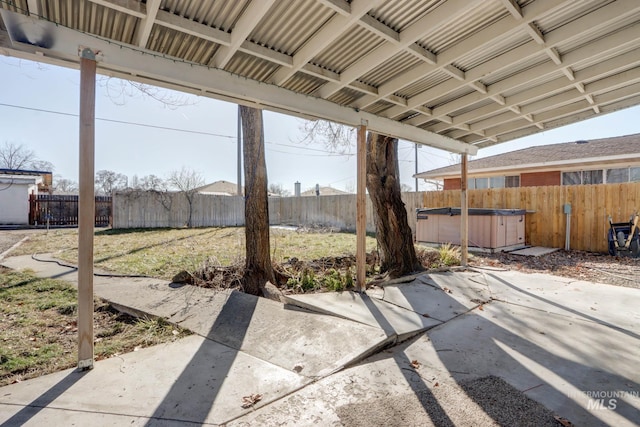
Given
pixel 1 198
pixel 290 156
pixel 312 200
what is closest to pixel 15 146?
pixel 1 198

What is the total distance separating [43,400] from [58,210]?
19.9 meters

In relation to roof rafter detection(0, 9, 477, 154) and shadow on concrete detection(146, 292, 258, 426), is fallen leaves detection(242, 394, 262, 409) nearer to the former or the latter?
shadow on concrete detection(146, 292, 258, 426)

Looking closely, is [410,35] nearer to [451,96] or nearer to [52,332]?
[451,96]

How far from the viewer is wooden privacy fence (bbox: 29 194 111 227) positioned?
657 inches

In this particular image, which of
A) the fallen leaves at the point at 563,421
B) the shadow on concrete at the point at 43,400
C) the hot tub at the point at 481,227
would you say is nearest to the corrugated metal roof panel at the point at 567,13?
the fallen leaves at the point at 563,421

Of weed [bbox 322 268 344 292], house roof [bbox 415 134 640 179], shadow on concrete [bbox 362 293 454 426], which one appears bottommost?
shadow on concrete [bbox 362 293 454 426]

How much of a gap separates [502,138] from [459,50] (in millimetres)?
3377

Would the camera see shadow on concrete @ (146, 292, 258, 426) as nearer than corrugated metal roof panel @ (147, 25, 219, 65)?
Yes

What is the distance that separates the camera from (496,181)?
1444cm

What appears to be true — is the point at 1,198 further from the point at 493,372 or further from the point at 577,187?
the point at 577,187

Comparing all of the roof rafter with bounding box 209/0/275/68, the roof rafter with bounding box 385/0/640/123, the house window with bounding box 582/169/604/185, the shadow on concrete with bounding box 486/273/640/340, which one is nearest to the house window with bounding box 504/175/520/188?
the house window with bounding box 582/169/604/185

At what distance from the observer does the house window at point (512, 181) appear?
13.7 m

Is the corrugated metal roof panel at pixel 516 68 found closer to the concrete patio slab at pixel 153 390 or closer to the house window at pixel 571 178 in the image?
the concrete patio slab at pixel 153 390

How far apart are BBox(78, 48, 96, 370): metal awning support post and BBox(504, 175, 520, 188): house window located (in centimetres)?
1549
